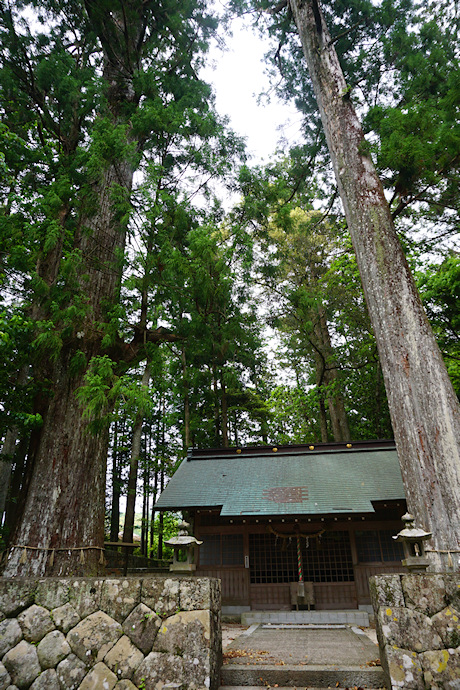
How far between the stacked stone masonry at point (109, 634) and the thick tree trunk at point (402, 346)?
2296 mm

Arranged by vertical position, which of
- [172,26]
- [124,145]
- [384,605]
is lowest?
[384,605]

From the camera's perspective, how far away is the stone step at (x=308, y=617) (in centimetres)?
662

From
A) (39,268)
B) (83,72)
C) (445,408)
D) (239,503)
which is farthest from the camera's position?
(239,503)

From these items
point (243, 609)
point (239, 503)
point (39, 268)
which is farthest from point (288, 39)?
point (243, 609)

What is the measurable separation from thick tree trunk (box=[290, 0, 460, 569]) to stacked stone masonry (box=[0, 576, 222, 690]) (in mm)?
2296

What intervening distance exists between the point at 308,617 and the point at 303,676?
495 centimetres

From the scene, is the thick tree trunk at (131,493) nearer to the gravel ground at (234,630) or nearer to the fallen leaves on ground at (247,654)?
the gravel ground at (234,630)

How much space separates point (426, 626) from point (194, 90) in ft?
27.0

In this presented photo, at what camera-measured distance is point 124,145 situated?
5.29 m

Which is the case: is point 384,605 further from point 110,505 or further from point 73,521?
point 110,505

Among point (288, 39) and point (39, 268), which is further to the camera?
point (288, 39)

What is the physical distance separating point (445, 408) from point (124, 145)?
17.3 ft

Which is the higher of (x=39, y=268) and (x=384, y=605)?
(x=39, y=268)

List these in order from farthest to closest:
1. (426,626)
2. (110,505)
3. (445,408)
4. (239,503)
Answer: (110,505) < (239,503) < (445,408) < (426,626)
